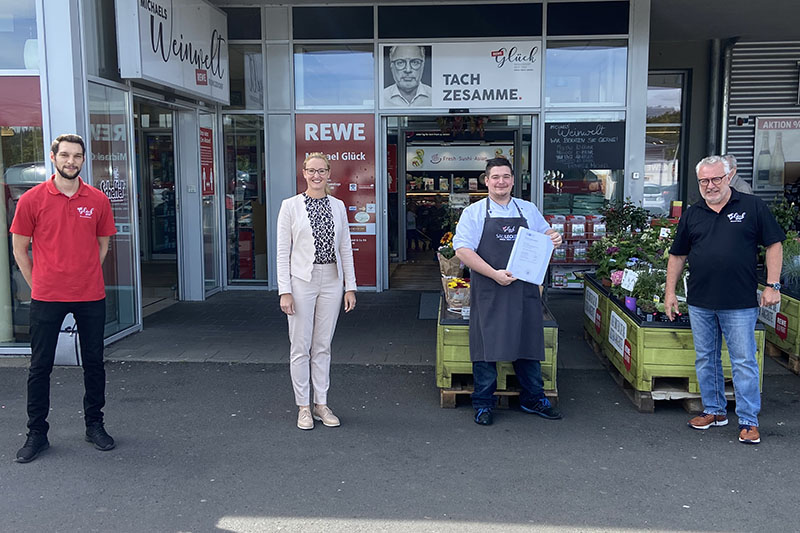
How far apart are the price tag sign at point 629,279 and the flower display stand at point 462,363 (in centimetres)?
68

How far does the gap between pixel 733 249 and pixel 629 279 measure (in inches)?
44.0

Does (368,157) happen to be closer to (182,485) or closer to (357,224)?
(357,224)

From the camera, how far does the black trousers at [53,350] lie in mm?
4031

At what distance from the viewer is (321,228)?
441 cm

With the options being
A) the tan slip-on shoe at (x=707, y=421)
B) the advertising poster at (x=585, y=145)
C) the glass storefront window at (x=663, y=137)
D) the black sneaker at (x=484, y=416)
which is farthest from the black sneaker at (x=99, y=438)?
the glass storefront window at (x=663, y=137)

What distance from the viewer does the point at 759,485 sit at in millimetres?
3695

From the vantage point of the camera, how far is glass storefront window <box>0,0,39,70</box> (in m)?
5.94

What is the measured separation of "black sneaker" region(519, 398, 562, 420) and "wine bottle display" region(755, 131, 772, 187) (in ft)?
28.1

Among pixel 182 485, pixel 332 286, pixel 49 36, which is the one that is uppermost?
pixel 49 36

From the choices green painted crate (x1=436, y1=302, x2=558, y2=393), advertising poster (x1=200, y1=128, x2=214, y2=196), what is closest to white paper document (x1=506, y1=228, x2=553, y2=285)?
green painted crate (x1=436, y1=302, x2=558, y2=393)

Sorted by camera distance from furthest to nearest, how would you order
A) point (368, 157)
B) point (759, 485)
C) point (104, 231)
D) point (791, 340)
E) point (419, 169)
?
1. point (419, 169)
2. point (368, 157)
3. point (791, 340)
4. point (104, 231)
5. point (759, 485)

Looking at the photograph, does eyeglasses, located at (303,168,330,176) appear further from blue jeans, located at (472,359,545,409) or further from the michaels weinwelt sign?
the michaels weinwelt sign

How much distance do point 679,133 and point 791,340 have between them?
6.63 meters

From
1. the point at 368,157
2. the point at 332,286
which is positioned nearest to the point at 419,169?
the point at 368,157
